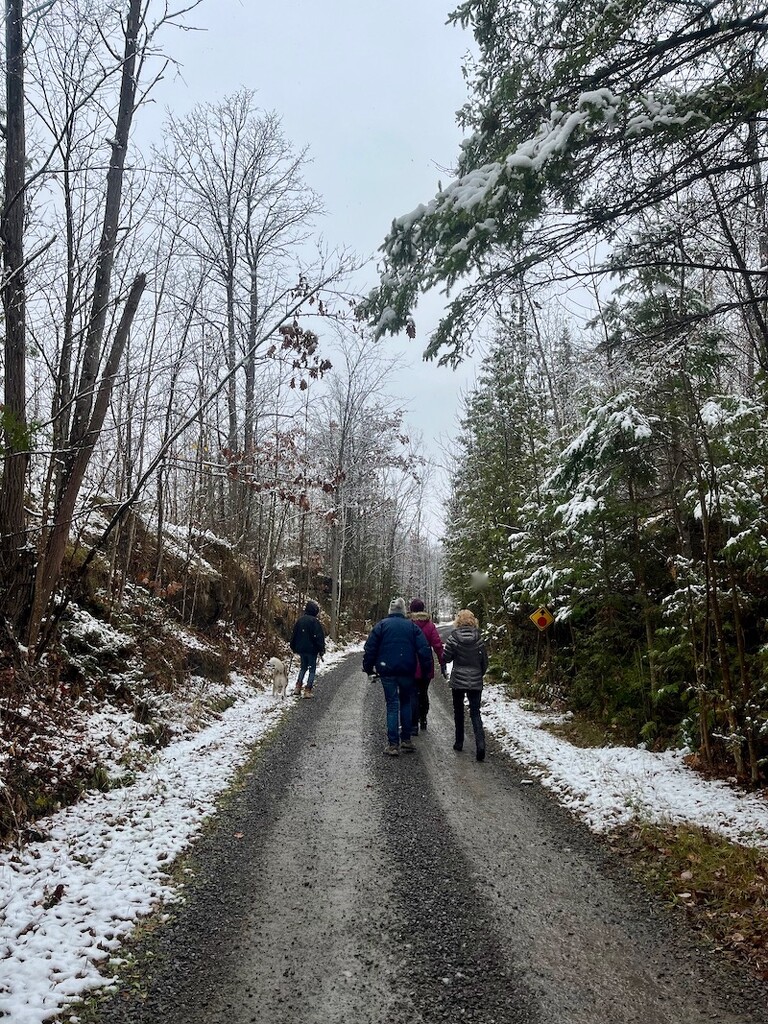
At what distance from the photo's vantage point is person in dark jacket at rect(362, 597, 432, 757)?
26.0ft

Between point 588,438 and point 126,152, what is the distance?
7260 millimetres

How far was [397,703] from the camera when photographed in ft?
26.2

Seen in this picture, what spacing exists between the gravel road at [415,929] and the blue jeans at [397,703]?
1.63 m

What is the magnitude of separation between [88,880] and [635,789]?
5026mm

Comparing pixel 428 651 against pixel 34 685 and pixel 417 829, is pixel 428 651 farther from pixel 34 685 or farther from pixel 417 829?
pixel 34 685

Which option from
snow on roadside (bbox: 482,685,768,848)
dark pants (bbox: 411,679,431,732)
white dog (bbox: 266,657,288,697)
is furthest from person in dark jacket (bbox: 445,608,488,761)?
white dog (bbox: 266,657,288,697)

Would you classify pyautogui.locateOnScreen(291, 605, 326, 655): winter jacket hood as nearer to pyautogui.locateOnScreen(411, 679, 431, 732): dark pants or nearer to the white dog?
the white dog

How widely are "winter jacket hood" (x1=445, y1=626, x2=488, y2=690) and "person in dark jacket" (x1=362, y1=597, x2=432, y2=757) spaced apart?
466mm

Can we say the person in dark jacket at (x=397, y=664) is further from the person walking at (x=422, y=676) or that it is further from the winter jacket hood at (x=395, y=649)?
the person walking at (x=422, y=676)

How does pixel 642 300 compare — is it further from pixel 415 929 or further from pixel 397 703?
pixel 415 929

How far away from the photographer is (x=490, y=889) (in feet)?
13.9

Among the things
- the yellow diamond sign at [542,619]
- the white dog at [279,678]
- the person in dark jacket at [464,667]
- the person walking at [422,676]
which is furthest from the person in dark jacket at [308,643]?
the person in dark jacket at [464,667]

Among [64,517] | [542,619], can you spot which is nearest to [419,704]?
[542,619]

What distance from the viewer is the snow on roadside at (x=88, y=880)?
10.2ft
